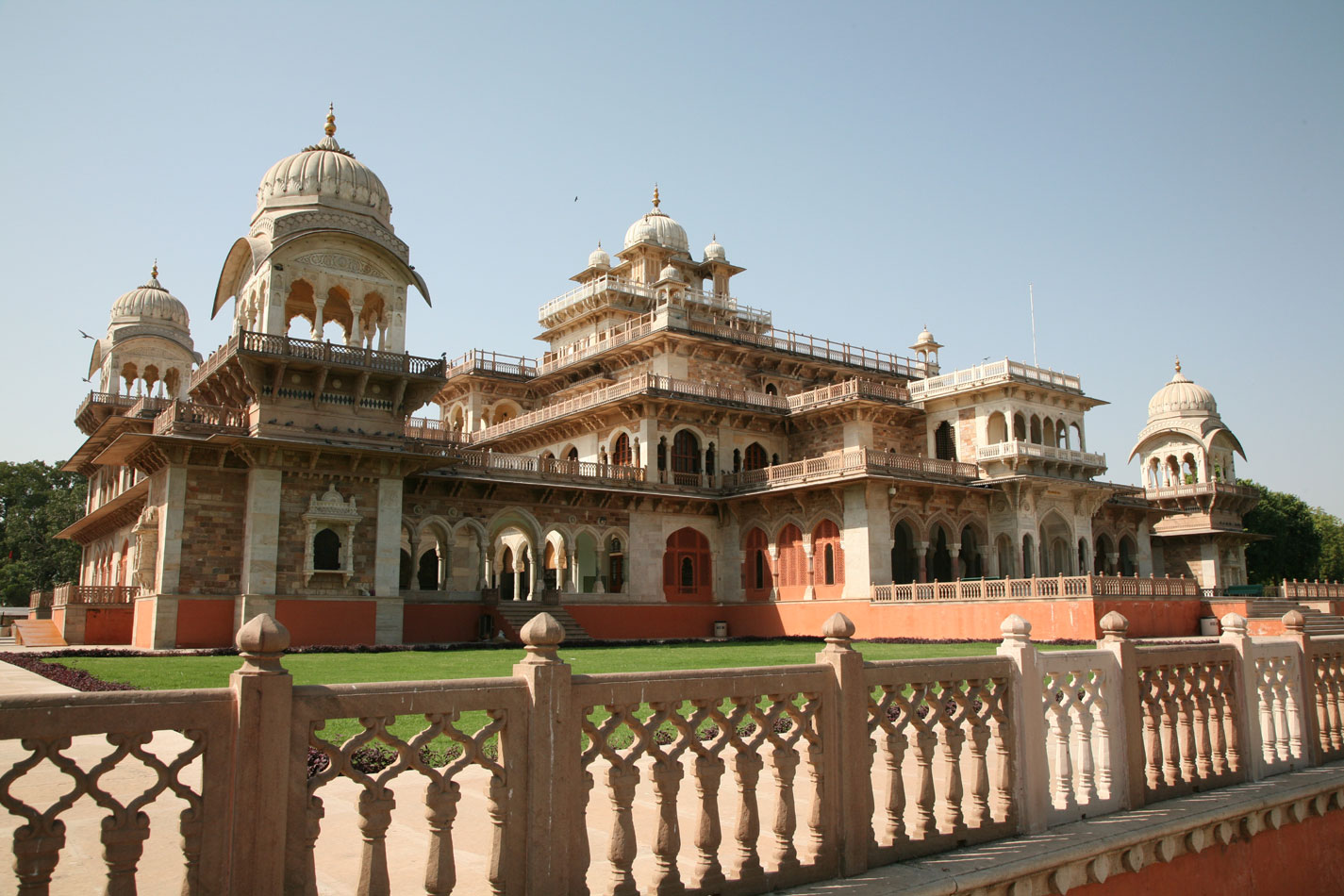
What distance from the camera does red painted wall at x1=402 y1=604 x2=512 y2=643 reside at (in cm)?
2612

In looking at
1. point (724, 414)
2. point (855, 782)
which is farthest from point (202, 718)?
point (724, 414)

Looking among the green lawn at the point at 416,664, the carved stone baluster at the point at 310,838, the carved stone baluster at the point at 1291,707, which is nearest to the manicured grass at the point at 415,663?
the green lawn at the point at 416,664

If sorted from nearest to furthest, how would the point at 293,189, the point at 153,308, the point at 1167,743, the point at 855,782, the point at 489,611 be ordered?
the point at 855,782 < the point at 1167,743 < the point at 293,189 < the point at 489,611 < the point at 153,308

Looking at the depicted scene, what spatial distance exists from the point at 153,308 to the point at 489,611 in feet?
65.9

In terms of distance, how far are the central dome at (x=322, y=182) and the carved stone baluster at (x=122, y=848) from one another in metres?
23.9

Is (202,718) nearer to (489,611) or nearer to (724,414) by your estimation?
(489,611)

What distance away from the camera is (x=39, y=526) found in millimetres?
53938

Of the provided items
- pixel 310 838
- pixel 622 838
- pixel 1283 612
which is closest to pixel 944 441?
pixel 1283 612

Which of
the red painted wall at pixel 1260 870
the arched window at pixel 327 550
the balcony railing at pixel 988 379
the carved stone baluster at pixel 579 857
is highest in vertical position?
the balcony railing at pixel 988 379

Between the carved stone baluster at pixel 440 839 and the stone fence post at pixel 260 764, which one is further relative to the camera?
the carved stone baluster at pixel 440 839

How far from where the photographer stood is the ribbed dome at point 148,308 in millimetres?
36719

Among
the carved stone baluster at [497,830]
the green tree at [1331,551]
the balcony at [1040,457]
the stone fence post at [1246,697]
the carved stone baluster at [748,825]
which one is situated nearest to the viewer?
the carved stone baluster at [497,830]

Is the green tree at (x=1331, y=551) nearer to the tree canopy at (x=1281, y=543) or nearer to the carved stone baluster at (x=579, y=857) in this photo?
the tree canopy at (x=1281, y=543)

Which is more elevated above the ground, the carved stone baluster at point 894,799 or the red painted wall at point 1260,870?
the carved stone baluster at point 894,799
